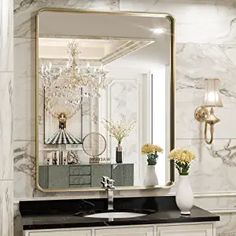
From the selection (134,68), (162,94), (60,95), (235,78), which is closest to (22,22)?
(60,95)

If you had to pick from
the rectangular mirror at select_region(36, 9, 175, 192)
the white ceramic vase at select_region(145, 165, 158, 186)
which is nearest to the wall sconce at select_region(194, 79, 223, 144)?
the rectangular mirror at select_region(36, 9, 175, 192)

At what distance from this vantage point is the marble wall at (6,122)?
141 inches

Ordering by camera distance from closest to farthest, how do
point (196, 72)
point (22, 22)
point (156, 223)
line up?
point (156, 223) → point (22, 22) → point (196, 72)

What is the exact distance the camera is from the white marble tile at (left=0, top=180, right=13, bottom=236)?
357 cm

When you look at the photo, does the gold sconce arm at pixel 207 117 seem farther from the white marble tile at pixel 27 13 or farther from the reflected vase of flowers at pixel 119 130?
the white marble tile at pixel 27 13

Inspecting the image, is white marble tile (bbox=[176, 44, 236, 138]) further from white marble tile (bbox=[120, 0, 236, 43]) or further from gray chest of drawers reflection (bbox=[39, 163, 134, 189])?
gray chest of drawers reflection (bbox=[39, 163, 134, 189])

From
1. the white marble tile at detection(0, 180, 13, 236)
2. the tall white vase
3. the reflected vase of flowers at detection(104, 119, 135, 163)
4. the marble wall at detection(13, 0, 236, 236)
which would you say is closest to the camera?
the white marble tile at detection(0, 180, 13, 236)

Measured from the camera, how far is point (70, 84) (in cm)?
417

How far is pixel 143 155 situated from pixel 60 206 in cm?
71

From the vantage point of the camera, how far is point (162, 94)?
4.32 m

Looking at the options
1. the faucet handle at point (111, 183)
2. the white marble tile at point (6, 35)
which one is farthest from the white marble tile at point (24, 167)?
the white marble tile at point (6, 35)

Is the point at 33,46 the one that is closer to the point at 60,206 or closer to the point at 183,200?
the point at 60,206

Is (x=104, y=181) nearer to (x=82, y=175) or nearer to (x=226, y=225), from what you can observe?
(x=82, y=175)

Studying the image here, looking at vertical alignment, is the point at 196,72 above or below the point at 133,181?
above
